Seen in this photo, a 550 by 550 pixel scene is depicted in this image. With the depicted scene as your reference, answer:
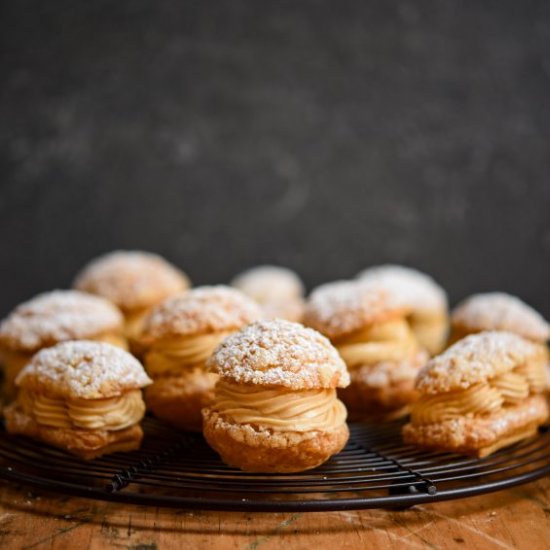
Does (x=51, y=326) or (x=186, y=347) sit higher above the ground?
(x=186, y=347)

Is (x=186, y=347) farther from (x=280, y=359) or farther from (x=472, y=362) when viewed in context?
(x=472, y=362)

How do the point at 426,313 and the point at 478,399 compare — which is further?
the point at 426,313

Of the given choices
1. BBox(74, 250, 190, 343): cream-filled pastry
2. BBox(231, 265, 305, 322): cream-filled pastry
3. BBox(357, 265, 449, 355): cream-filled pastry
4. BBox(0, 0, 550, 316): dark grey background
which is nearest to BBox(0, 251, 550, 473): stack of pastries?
BBox(74, 250, 190, 343): cream-filled pastry

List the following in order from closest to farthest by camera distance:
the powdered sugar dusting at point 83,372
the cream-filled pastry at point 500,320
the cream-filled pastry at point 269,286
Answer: the powdered sugar dusting at point 83,372 → the cream-filled pastry at point 500,320 → the cream-filled pastry at point 269,286

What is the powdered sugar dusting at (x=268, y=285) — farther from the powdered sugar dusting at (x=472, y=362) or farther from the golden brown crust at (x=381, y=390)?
the powdered sugar dusting at (x=472, y=362)

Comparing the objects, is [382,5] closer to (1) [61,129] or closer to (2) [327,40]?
(2) [327,40]

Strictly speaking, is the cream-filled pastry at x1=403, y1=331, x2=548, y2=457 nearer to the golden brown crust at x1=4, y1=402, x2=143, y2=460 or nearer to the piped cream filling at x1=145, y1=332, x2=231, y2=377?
the piped cream filling at x1=145, y1=332, x2=231, y2=377

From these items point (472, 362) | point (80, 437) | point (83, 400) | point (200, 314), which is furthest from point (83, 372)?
point (472, 362)

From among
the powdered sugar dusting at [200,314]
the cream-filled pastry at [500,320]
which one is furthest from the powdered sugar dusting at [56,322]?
the cream-filled pastry at [500,320]
